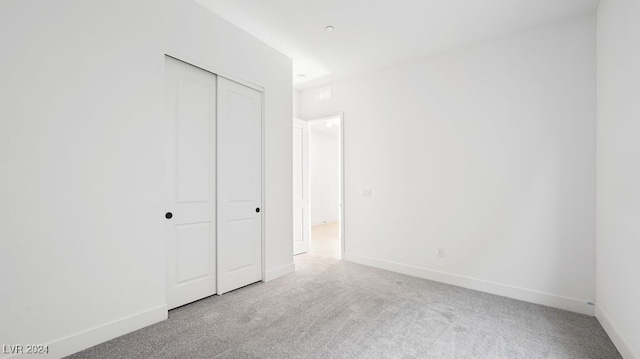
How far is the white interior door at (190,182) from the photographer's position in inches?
106

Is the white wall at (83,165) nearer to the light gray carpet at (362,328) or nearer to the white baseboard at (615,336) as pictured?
the light gray carpet at (362,328)

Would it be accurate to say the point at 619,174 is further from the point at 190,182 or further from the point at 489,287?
the point at 190,182

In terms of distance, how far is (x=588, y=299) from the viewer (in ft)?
9.02

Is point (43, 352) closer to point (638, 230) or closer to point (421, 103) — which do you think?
point (638, 230)

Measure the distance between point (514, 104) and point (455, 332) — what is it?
2447 millimetres

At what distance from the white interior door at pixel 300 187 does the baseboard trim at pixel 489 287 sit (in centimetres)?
110

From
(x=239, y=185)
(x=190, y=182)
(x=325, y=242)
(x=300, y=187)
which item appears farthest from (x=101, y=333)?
A: (x=325, y=242)

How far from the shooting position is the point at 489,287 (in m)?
3.28

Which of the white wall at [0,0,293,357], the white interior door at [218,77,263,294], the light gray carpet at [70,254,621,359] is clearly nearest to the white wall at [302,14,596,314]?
the light gray carpet at [70,254,621,359]

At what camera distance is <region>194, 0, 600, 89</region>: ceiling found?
274 cm

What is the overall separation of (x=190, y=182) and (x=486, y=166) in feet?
10.7

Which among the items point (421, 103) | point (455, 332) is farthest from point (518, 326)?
point (421, 103)

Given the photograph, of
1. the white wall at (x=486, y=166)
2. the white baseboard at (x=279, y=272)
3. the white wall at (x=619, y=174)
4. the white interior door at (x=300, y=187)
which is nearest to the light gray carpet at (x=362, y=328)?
the white baseboard at (x=279, y=272)

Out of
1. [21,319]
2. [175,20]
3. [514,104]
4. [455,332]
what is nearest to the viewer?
[21,319]
